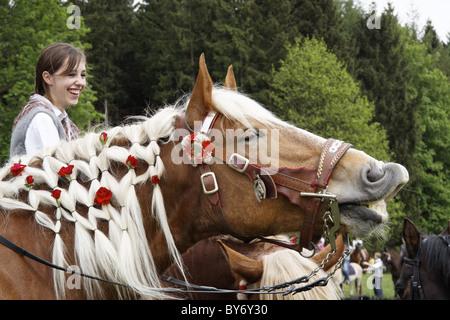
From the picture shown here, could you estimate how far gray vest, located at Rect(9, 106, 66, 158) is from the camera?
9.98 feet

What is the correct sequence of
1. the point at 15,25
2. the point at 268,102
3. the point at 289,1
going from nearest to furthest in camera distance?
the point at 15,25 < the point at 268,102 < the point at 289,1

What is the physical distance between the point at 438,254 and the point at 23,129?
528 centimetres

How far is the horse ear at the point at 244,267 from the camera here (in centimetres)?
351

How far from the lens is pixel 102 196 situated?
8.15 feet

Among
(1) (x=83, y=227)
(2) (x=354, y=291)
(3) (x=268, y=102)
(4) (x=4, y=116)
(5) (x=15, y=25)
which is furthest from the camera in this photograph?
(3) (x=268, y=102)

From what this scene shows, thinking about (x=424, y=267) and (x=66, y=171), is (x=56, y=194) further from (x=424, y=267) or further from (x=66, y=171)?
(x=424, y=267)

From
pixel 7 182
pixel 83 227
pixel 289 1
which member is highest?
pixel 289 1

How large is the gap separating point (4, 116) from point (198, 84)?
55.3 ft

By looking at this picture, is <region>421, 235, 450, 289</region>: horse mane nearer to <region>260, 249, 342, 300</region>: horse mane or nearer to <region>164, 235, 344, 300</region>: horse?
<region>164, 235, 344, 300</region>: horse

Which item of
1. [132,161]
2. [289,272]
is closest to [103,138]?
[132,161]

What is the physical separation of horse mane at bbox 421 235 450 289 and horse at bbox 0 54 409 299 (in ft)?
13.9
